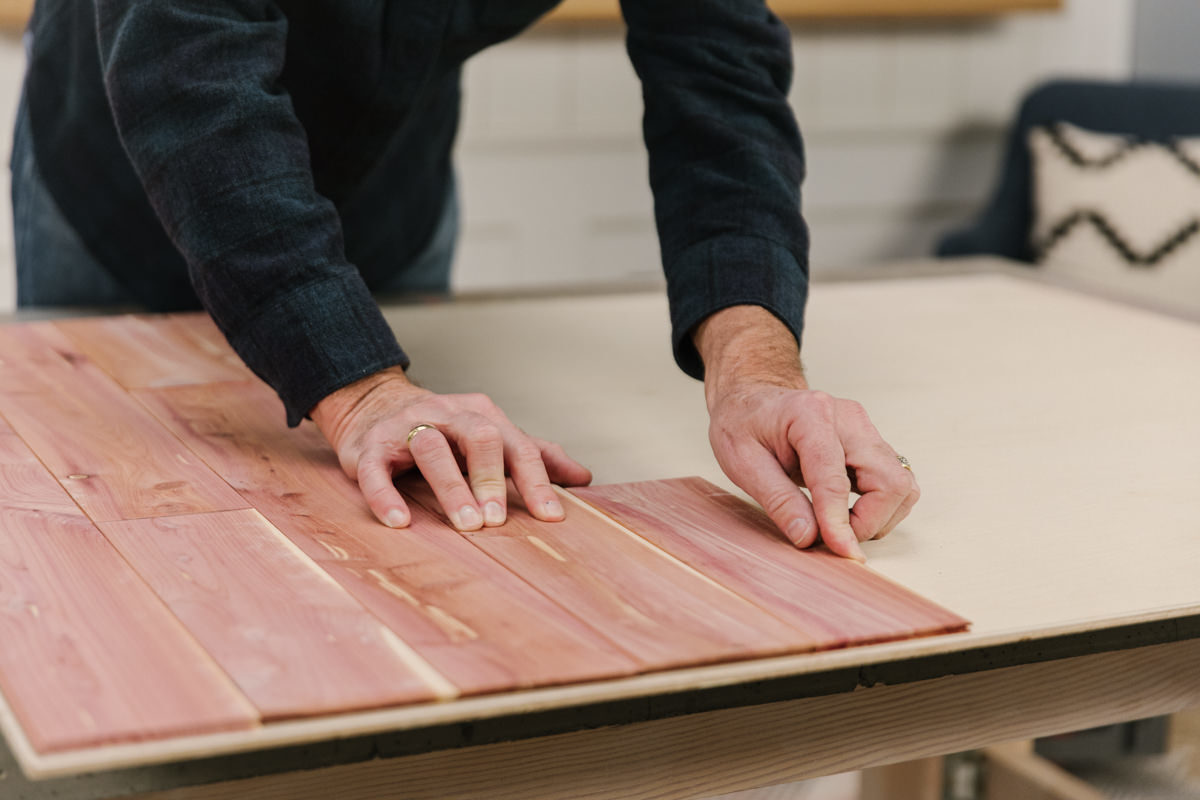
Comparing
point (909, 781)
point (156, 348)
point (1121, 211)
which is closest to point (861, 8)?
point (1121, 211)

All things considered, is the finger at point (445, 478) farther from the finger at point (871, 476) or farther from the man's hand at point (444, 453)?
the finger at point (871, 476)

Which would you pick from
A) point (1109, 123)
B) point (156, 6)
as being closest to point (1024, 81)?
point (1109, 123)

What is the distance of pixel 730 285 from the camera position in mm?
986

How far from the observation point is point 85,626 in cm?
59

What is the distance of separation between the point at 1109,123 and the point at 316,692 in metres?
2.53

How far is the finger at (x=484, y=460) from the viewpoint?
0.77 metres

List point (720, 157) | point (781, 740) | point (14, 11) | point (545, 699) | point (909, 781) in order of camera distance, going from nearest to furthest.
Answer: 1. point (545, 699)
2. point (781, 740)
3. point (720, 157)
4. point (909, 781)
5. point (14, 11)

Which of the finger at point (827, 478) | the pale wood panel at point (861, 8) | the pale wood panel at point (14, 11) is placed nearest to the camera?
the finger at point (827, 478)

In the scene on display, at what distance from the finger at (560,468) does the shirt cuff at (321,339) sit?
11 centimetres

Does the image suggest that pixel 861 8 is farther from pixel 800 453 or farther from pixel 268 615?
pixel 268 615

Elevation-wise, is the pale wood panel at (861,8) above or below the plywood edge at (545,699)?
above

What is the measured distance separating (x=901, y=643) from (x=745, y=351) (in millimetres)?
356

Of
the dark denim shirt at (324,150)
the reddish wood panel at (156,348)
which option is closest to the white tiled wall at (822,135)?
the dark denim shirt at (324,150)

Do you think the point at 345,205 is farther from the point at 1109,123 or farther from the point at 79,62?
the point at 1109,123
